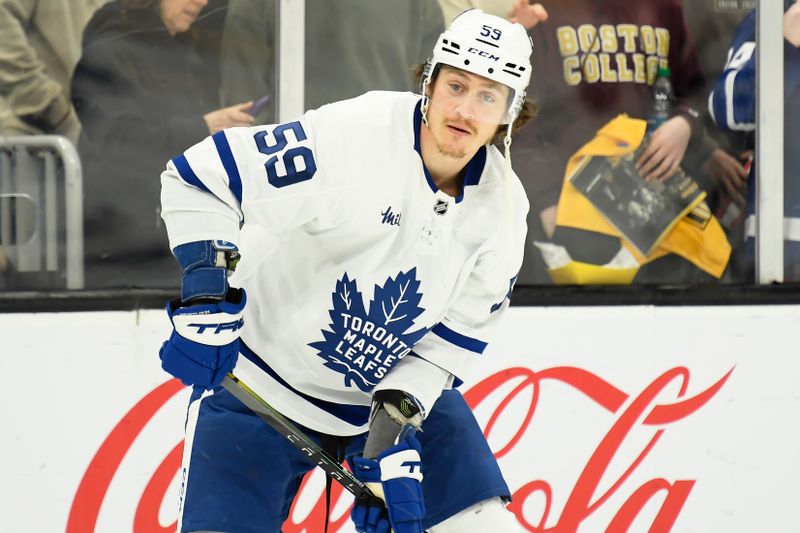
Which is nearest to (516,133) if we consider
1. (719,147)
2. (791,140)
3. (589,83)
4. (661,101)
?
(589,83)

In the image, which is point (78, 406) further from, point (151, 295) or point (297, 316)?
point (297, 316)

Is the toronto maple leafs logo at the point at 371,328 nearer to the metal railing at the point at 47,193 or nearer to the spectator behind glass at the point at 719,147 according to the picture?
the metal railing at the point at 47,193

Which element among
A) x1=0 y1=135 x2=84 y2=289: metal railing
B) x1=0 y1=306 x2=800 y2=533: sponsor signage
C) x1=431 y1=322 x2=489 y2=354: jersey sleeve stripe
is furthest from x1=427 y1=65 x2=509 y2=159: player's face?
x1=0 y1=135 x2=84 y2=289: metal railing

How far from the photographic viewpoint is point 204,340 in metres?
1.81

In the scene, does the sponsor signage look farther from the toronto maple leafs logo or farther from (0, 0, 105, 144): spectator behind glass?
the toronto maple leafs logo

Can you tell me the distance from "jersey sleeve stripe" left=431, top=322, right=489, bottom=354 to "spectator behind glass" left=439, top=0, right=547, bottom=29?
119cm

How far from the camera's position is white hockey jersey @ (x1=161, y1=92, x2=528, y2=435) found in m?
1.86

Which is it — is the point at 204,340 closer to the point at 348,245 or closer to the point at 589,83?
the point at 348,245

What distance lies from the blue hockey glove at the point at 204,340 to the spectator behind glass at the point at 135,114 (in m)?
1.15

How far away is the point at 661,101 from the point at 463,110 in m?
1.45

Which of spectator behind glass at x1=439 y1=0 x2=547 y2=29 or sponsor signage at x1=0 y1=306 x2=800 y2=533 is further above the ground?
spectator behind glass at x1=439 y1=0 x2=547 y2=29

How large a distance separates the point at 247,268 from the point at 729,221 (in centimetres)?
161

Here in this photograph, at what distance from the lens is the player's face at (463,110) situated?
188 cm

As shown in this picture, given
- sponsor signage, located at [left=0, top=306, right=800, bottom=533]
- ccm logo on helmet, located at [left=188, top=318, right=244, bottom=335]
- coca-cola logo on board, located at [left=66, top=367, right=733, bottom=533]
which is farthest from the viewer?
coca-cola logo on board, located at [left=66, top=367, right=733, bottom=533]
